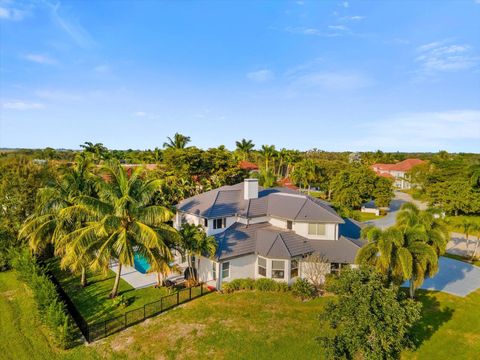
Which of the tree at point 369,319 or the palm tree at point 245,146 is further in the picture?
the palm tree at point 245,146

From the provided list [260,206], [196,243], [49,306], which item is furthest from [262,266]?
[49,306]

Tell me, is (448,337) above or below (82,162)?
below

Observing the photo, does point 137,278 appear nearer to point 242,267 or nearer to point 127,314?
point 127,314

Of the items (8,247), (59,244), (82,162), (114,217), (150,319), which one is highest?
(82,162)

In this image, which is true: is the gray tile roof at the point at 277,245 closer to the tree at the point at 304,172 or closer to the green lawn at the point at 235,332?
the green lawn at the point at 235,332

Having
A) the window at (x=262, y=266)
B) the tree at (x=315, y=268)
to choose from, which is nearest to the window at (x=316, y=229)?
the tree at (x=315, y=268)

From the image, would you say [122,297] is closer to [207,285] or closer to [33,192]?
[207,285]

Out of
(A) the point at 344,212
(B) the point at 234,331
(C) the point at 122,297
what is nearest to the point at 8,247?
(C) the point at 122,297
